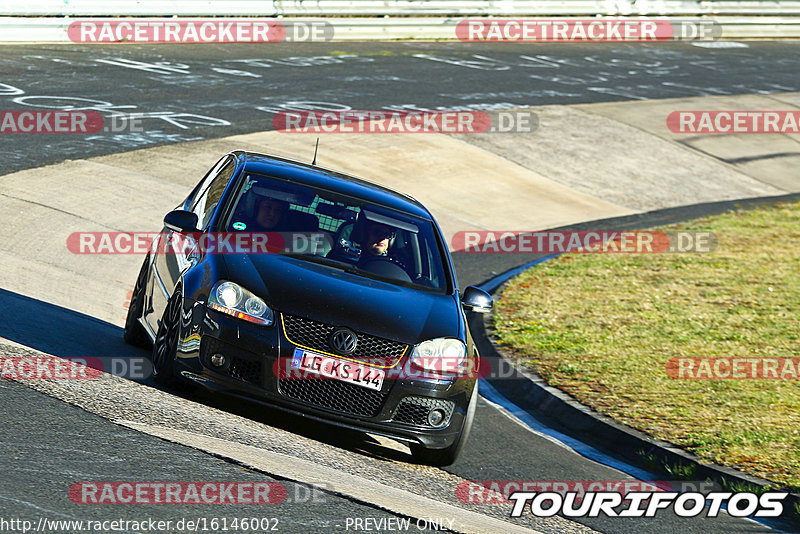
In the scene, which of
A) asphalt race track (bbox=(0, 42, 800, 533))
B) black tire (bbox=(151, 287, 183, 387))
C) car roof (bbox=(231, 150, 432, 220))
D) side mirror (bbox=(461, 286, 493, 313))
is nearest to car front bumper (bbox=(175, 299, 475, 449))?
black tire (bbox=(151, 287, 183, 387))

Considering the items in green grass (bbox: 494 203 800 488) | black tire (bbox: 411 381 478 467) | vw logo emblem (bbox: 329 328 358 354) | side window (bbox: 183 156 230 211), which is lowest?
green grass (bbox: 494 203 800 488)

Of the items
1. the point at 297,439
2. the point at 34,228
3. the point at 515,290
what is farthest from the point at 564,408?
the point at 34,228

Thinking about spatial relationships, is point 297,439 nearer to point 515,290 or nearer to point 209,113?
point 515,290

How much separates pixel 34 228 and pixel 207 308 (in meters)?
6.12

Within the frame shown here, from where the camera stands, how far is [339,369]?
6.54 metres

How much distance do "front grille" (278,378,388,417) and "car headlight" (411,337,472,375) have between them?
31 centimetres

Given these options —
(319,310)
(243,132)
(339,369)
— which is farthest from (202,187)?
(243,132)

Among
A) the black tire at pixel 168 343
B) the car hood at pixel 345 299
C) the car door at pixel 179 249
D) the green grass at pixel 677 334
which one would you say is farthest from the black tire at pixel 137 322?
the green grass at pixel 677 334

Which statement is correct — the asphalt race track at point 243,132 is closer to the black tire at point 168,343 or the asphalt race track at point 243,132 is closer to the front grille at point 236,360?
the black tire at point 168,343

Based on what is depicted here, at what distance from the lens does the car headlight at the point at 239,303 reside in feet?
21.6

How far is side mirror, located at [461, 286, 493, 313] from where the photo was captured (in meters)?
7.85

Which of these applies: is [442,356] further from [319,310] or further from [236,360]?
[236,360]

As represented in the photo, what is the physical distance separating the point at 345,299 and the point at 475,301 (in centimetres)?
137

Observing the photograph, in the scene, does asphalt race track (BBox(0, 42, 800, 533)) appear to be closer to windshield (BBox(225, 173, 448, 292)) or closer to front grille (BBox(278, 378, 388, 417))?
front grille (BBox(278, 378, 388, 417))
